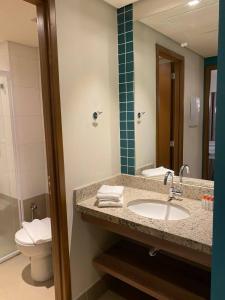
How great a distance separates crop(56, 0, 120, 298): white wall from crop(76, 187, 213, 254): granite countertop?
0.87ft

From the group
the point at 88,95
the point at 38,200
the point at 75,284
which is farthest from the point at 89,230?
the point at 38,200

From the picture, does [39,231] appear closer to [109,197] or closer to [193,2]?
[109,197]

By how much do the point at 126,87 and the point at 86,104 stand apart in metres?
0.44

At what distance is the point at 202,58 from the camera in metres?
1.75

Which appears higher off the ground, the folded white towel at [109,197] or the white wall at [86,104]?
the white wall at [86,104]

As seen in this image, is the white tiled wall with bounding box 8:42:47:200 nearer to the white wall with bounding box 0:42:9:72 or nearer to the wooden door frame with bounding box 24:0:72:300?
the white wall with bounding box 0:42:9:72

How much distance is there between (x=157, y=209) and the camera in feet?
5.81

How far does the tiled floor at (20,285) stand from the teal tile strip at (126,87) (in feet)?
4.13

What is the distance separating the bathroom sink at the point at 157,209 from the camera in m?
1.67

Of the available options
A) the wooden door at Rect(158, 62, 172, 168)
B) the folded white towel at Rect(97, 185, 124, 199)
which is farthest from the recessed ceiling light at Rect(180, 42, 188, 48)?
the folded white towel at Rect(97, 185, 124, 199)

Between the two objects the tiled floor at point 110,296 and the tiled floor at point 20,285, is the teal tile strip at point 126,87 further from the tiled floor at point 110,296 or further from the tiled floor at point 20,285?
the tiled floor at point 20,285

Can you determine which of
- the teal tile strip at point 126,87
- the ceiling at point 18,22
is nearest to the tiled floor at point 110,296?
the teal tile strip at point 126,87

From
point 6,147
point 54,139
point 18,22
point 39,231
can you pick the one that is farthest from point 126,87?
point 6,147

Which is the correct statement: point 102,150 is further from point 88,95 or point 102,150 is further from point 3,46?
point 3,46
